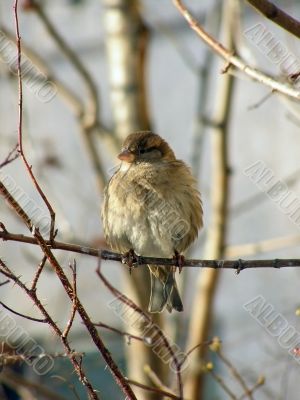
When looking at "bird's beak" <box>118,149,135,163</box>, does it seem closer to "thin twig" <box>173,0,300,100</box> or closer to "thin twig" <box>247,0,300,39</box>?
"thin twig" <box>173,0,300,100</box>

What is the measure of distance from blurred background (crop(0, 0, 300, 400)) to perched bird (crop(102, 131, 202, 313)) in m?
1.06

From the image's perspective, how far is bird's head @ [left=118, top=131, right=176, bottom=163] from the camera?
3.79 m

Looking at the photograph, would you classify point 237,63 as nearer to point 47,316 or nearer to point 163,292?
point 47,316

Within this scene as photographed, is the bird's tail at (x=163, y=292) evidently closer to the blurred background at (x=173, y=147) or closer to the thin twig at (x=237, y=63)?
the blurred background at (x=173, y=147)

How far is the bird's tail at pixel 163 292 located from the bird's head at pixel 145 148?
59cm

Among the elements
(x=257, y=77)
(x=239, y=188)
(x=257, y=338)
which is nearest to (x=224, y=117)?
(x=257, y=77)

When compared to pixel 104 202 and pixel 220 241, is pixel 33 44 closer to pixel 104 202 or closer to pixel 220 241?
pixel 220 241

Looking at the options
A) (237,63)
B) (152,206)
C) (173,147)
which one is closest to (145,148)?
(152,206)

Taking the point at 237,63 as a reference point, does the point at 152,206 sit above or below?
above

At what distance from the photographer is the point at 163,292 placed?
3.80 meters

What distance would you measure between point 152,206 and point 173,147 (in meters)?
4.84

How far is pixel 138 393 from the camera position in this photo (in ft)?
15.0

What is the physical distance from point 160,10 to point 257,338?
4.00 meters

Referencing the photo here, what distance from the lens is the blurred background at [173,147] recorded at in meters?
5.00
